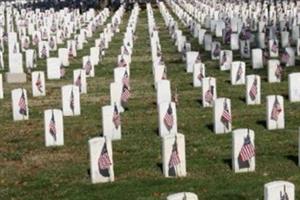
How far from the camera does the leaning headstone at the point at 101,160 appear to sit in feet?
Result: 35.7

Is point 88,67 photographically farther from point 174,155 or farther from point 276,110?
point 174,155

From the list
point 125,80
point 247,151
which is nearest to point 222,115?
point 247,151

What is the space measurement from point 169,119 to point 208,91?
2.96 meters

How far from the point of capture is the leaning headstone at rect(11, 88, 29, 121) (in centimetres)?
1559

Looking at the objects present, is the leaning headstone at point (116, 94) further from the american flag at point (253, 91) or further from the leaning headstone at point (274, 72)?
the leaning headstone at point (274, 72)

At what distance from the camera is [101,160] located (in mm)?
11039

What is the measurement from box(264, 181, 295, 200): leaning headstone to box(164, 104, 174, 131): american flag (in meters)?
5.61

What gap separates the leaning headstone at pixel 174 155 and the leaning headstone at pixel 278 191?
2.93 meters

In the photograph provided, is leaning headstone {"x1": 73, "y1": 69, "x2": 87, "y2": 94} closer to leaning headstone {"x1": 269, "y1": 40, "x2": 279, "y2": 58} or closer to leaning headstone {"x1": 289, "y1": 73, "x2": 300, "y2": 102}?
leaning headstone {"x1": 289, "y1": 73, "x2": 300, "y2": 102}

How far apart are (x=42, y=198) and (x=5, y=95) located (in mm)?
9422

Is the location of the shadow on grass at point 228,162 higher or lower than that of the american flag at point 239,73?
lower

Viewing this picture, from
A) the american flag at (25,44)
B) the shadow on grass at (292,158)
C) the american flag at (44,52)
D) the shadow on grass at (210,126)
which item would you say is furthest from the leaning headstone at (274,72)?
the american flag at (25,44)

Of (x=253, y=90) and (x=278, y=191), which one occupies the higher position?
(x=278, y=191)

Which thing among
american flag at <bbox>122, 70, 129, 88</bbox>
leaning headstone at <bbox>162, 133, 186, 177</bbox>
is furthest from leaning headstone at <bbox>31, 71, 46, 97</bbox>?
leaning headstone at <bbox>162, 133, 186, 177</bbox>
